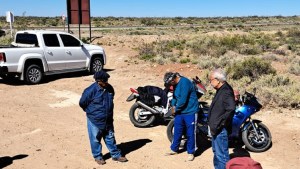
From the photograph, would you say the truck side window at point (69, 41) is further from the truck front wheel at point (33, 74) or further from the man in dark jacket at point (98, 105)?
the man in dark jacket at point (98, 105)

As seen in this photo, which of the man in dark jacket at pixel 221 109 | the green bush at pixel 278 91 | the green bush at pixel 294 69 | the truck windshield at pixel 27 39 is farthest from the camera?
the green bush at pixel 294 69

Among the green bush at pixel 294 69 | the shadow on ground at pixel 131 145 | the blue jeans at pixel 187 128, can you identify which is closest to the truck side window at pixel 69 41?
the shadow on ground at pixel 131 145

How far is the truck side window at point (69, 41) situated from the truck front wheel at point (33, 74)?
4.89 feet

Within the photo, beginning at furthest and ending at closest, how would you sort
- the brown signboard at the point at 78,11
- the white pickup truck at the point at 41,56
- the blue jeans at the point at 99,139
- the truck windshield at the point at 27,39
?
1. the brown signboard at the point at 78,11
2. the truck windshield at the point at 27,39
3. the white pickup truck at the point at 41,56
4. the blue jeans at the point at 99,139

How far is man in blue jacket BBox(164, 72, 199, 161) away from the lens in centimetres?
663

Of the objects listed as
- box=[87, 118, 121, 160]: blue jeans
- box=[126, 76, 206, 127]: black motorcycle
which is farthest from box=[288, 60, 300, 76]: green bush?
box=[87, 118, 121, 160]: blue jeans

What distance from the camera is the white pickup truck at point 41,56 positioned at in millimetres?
13125

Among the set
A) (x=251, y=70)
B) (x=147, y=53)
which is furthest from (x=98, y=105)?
(x=147, y=53)

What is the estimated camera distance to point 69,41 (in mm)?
14914

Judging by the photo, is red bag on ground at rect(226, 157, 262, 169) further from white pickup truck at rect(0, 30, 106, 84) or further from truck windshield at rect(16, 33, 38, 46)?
truck windshield at rect(16, 33, 38, 46)

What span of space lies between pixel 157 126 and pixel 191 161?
7.22 ft

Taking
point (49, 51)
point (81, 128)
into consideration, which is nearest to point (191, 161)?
point (81, 128)

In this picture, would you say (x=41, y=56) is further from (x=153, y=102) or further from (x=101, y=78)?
(x=101, y=78)

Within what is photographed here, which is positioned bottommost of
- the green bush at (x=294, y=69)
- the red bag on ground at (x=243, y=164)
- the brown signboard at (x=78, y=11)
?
the green bush at (x=294, y=69)
